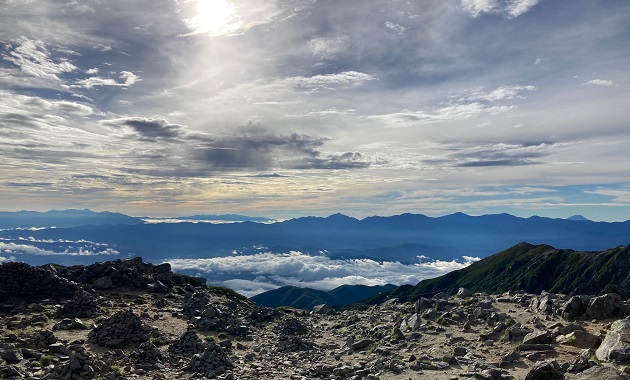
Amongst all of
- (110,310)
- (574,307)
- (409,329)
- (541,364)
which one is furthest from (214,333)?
(574,307)

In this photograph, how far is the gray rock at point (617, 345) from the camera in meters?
18.6

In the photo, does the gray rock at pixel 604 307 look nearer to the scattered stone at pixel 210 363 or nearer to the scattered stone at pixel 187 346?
the scattered stone at pixel 210 363

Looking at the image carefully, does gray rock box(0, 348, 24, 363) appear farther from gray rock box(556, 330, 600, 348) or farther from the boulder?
the boulder

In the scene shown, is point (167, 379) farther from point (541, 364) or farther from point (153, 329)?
point (541, 364)

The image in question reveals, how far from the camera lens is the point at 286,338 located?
39.6 m

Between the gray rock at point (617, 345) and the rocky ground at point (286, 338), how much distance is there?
5 cm

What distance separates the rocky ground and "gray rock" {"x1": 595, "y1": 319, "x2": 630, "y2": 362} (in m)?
0.05

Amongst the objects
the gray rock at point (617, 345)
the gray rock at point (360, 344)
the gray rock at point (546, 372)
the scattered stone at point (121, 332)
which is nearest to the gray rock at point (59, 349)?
→ the scattered stone at point (121, 332)

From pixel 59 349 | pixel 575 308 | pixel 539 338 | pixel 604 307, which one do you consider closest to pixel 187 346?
pixel 59 349

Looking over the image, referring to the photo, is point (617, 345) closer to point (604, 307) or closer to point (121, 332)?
point (604, 307)

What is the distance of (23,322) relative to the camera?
32.9m

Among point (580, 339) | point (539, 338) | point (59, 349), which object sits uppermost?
point (580, 339)

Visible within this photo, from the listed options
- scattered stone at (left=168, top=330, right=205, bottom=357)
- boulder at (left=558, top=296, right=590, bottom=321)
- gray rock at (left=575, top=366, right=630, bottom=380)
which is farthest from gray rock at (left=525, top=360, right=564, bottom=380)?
scattered stone at (left=168, top=330, right=205, bottom=357)

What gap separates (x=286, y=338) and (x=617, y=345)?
2902 cm
